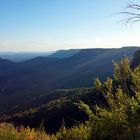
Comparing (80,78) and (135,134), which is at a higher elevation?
(135,134)

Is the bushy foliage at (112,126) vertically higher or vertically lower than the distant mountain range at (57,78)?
higher

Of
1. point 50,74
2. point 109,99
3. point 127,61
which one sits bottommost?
point 50,74

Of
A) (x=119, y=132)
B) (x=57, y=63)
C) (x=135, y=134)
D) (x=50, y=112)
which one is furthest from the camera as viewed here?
(x=57, y=63)

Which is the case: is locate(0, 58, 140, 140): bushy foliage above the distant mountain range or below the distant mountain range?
above

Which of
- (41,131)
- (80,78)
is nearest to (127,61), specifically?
(41,131)

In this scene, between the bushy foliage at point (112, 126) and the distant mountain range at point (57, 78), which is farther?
the distant mountain range at point (57, 78)

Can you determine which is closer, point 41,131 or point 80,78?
point 41,131

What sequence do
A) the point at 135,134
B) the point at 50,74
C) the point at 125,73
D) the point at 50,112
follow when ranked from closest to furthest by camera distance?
the point at 135,134, the point at 125,73, the point at 50,112, the point at 50,74

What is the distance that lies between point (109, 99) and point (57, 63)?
628 feet

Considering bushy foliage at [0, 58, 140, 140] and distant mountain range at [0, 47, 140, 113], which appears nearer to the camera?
bushy foliage at [0, 58, 140, 140]

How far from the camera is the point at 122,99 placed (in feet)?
19.2

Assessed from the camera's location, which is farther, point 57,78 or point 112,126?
point 57,78

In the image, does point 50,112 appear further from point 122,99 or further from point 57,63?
point 57,63

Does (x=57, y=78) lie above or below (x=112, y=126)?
below
